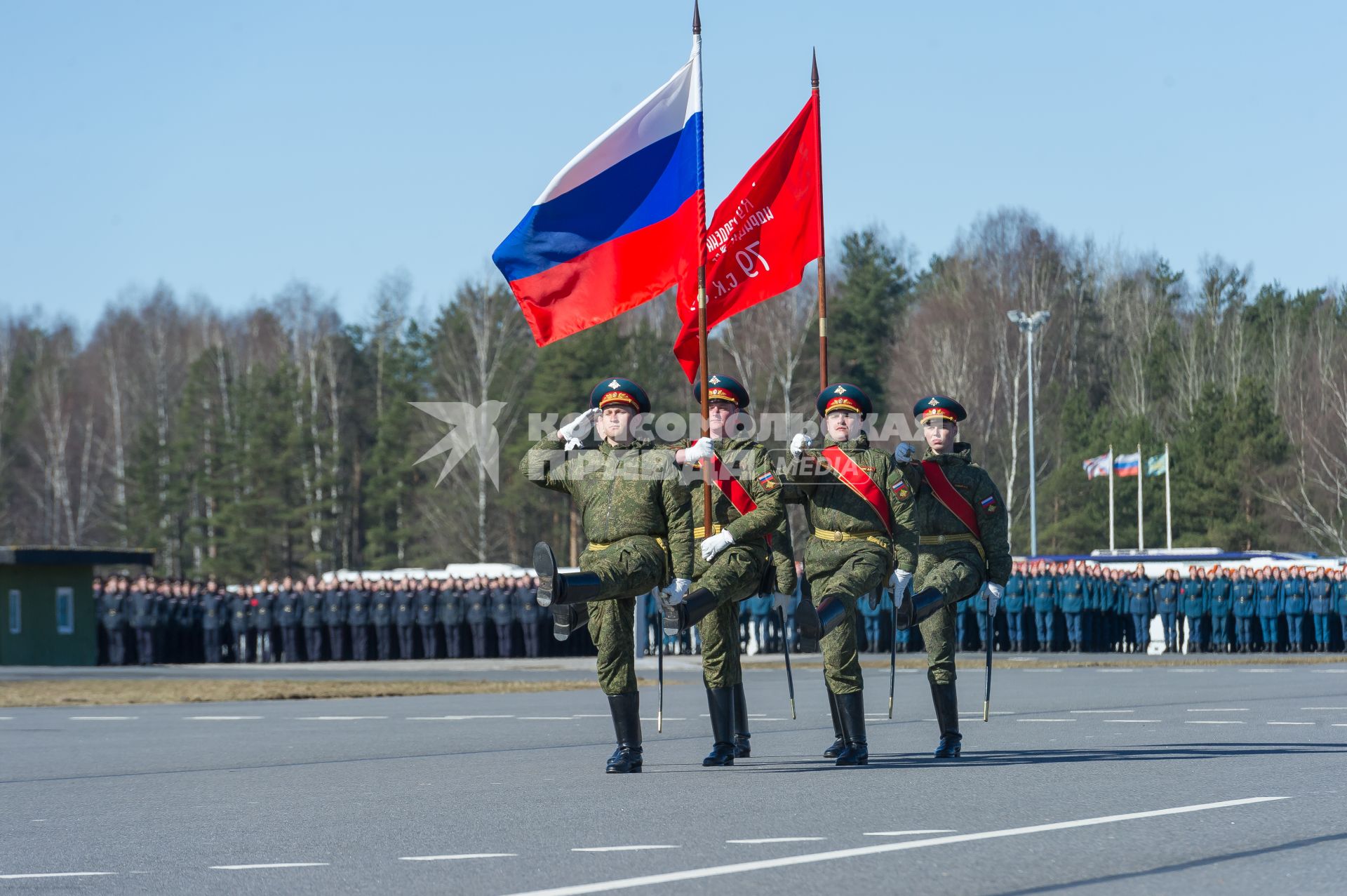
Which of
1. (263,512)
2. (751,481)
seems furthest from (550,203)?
(263,512)

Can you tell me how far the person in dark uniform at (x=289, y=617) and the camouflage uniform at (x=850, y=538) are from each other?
23.3 meters

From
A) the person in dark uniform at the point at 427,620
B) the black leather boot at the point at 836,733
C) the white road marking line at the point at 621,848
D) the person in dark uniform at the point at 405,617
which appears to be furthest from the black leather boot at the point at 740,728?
the person in dark uniform at the point at 405,617

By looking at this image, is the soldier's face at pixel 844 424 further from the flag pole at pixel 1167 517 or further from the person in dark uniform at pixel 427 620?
the flag pole at pixel 1167 517

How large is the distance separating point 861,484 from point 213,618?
24017mm

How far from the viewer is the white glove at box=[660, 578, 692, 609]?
996 centimetres

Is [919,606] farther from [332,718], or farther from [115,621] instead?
[115,621]

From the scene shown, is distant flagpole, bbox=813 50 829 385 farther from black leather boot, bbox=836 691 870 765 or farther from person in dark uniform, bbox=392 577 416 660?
person in dark uniform, bbox=392 577 416 660

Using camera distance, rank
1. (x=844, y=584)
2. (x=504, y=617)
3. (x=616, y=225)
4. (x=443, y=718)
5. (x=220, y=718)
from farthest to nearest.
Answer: (x=504, y=617)
(x=220, y=718)
(x=443, y=718)
(x=616, y=225)
(x=844, y=584)

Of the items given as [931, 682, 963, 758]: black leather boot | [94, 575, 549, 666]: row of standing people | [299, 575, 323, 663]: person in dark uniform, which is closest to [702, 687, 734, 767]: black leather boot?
[931, 682, 963, 758]: black leather boot

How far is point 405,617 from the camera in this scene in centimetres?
3234

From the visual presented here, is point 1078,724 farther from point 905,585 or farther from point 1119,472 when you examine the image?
point 1119,472

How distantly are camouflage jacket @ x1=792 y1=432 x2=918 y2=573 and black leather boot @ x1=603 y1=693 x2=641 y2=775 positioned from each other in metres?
1.45

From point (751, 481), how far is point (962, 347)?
5679 cm

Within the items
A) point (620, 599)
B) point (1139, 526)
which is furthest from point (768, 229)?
point (1139, 526)
